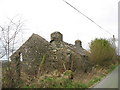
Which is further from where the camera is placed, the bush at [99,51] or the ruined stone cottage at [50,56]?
the bush at [99,51]

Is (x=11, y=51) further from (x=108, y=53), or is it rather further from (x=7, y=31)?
(x=108, y=53)

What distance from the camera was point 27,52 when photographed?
27.3 m

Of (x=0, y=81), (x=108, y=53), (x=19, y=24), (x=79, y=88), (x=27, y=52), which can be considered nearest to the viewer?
(x=0, y=81)

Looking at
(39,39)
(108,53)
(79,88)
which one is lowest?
(79,88)

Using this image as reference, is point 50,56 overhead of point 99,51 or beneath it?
beneath

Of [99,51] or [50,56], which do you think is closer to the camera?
[50,56]

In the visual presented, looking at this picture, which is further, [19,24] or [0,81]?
[19,24]

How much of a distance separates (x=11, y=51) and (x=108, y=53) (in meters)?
19.0

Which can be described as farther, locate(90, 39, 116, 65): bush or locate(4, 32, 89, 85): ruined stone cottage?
locate(90, 39, 116, 65): bush

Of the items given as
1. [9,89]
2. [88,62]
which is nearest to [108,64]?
[88,62]

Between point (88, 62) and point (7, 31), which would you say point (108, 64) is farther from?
point (7, 31)

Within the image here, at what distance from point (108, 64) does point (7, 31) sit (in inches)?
807

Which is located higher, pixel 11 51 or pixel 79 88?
pixel 11 51

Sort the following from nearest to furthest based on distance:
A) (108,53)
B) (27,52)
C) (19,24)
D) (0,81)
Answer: (0,81)
(19,24)
(27,52)
(108,53)
